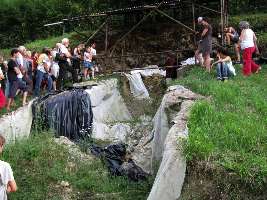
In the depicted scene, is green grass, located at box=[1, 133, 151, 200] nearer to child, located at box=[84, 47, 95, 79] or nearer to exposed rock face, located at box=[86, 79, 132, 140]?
exposed rock face, located at box=[86, 79, 132, 140]

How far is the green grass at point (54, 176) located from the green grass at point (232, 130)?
2.01m

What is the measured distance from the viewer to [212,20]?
24.3 metres

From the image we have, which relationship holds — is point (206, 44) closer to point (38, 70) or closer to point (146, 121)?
point (146, 121)

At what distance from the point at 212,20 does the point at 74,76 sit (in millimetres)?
9464

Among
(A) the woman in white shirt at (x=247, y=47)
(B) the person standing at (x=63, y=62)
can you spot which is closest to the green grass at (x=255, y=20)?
(A) the woman in white shirt at (x=247, y=47)

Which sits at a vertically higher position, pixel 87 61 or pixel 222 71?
pixel 87 61

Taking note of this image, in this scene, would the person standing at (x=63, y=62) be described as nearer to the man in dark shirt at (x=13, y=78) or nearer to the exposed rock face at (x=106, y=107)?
the exposed rock face at (x=106, y=107)

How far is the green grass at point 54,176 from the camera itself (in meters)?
10.3

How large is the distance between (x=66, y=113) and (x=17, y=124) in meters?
1.57

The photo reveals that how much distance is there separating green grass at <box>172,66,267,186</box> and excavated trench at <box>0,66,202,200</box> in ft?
0.87

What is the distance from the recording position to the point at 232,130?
8266 mm

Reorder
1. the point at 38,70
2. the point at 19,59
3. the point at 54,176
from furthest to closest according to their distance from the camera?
1. the point at 38,70
2. the point at 19,59
3. the point at 54,176

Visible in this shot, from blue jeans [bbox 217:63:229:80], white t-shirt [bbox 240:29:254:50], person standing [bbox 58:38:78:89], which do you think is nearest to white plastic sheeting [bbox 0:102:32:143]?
person standing [bbox 58:38:78:89]

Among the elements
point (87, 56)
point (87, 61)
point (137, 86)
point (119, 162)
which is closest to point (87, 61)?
point (87, 61)
